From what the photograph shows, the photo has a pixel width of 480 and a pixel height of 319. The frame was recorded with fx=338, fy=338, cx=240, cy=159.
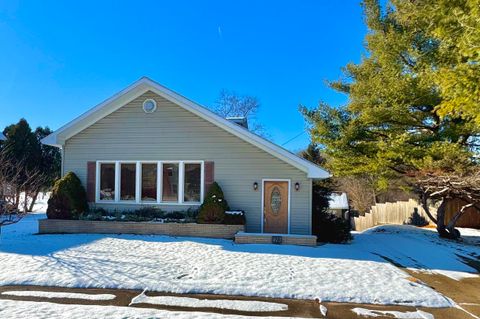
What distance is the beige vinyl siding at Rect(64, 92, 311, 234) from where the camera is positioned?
39.7ft

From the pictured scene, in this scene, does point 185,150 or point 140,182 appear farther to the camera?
point 140,182

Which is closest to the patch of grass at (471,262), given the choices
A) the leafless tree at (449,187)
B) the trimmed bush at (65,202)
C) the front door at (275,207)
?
the leafless tree at (449,187)

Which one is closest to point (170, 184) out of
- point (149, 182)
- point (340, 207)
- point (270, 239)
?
point (149, 182)

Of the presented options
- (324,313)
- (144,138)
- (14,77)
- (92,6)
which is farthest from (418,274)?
(14,77)

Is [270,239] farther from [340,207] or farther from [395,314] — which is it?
[340,207]

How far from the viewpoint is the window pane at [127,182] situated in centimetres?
1309

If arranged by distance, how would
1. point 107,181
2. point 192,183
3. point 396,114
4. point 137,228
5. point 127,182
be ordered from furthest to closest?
point 396,114 < point 107,181 < point 127,182 < point 192,183 < point 137,228

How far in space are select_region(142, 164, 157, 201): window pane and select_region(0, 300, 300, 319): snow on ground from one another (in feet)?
25.2

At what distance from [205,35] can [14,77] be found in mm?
9455

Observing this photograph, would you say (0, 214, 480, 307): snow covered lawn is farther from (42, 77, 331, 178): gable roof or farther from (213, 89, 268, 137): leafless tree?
(213, 89, 268, 137): leafless tree

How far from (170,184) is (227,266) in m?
5.77

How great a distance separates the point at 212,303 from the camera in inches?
219

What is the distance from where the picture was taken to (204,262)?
8117mm

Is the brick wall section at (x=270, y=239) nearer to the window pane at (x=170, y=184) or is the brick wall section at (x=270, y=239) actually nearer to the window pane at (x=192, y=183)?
the window pane at (x=192, y=183)
